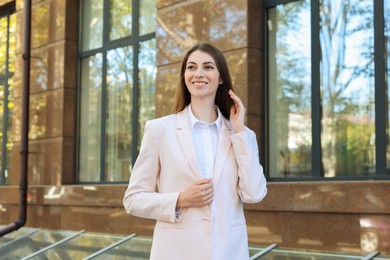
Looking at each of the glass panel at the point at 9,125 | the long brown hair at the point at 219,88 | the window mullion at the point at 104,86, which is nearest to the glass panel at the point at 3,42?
the glass panel at the point at 9,125

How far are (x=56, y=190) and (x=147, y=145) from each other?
747 cm

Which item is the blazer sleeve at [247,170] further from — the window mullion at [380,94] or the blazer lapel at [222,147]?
the window mullion at [380,94]

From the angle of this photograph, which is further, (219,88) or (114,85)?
(114,85)

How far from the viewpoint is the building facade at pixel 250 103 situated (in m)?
6.42

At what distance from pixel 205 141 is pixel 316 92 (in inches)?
169

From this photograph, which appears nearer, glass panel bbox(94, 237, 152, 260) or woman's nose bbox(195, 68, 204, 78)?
woman's nose bbox(195, 68, 204, 78)

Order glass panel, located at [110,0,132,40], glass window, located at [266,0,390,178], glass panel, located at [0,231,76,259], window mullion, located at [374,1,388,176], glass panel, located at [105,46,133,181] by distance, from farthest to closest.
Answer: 1. glass panel, located at [110,0,132,40]
2. glass panel, located at [105,46,133,181]
3. glass panel, located at [0,231,76,259]
4. glass window, located at [266,0,390,178]
5. window mullion, located at [374,1,388,176]

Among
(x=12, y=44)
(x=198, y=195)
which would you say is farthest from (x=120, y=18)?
(x=198, y=195)

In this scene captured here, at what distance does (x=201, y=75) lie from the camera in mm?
2904

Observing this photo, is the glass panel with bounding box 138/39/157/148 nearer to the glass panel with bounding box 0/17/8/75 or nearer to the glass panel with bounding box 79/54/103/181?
the glass panel with bounding box 79/54/103/181

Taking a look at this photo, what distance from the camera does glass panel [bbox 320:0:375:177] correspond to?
6559 mm

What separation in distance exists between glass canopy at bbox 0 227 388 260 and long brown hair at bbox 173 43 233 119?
11.0ft

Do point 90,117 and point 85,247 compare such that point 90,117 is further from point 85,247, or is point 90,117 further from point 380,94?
point 380,94

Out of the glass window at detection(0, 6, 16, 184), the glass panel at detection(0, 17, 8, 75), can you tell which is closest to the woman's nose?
the glass window at detection(0, 6, 16, 184)
